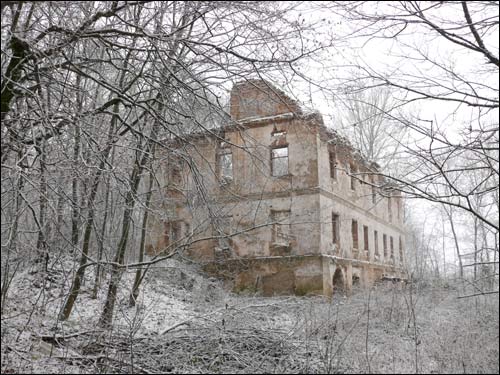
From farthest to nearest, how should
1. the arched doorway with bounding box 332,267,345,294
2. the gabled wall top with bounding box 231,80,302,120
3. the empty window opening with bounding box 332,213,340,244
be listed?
the empty window opening with bounding box 332,213,340,244
the arched doorway with bounding box 332,267,345,294
the gabled wall top with bounding box 231,80,302,120

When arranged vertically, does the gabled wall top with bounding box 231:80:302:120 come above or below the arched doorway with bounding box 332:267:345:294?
above

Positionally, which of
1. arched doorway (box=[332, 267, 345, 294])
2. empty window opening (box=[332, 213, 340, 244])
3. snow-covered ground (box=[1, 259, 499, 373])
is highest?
empty window opening (box=[332, 213, 340, 244])

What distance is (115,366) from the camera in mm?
6652

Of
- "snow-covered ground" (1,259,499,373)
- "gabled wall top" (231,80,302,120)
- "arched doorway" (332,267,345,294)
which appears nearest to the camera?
"snow-covered ground" (1,259,499,373)

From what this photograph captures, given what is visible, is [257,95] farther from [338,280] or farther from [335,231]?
[338,280]

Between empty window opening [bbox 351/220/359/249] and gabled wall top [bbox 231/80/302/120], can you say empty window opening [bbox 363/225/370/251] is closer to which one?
empty window opening [bbox 351/220/359/249]

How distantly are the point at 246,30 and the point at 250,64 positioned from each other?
0.65 m

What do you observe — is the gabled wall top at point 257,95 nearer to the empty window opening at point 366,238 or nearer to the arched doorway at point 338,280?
the arched doorway at point 338,280

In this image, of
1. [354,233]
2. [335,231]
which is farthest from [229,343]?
[354,233]

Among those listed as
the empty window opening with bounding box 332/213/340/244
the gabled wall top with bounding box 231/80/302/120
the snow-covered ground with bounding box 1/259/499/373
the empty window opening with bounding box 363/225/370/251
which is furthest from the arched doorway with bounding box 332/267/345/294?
the gabled wall top with bounding box 231/80/302/120

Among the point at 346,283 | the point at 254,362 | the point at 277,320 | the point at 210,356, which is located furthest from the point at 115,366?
the point at 346,283

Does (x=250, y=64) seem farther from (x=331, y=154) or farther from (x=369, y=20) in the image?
(x=331, y=154)

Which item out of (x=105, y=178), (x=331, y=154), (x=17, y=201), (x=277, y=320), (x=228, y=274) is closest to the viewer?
(x=17, y=201)

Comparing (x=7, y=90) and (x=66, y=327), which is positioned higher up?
(x=7, y=90)
